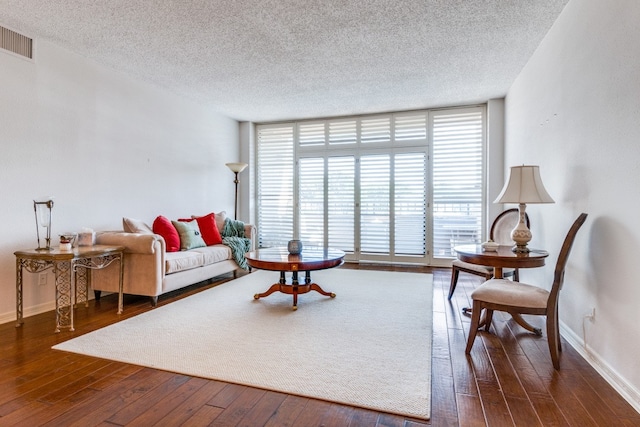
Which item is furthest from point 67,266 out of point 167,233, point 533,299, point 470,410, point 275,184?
point 533,299

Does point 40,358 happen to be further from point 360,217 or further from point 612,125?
point 360,217

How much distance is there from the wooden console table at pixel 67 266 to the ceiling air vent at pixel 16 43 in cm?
177

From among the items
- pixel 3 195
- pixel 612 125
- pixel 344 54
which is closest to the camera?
pixel 612 125

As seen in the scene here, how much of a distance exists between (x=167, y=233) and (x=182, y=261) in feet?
1.61

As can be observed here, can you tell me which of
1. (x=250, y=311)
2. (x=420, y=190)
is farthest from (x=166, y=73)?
(x=420, y=190)

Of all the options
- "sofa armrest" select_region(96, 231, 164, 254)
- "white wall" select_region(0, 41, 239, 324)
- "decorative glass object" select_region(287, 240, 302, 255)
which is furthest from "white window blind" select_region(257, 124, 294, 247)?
"sofa armrest" select_region(96, 231, 164, 254)

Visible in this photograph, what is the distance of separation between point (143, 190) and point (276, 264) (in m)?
2.33

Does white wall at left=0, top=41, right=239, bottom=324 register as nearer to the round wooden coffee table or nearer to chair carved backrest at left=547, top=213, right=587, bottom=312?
the round wooden coffee table

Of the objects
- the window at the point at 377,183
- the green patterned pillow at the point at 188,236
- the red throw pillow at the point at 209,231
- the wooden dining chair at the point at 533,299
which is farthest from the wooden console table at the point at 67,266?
the window at the point at 377,183

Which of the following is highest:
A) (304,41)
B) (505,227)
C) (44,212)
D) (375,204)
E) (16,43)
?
(304,41)

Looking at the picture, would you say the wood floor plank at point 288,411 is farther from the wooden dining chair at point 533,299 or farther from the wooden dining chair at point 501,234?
the wooden dining chair at point 501,234

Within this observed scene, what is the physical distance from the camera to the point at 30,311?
10.3ft

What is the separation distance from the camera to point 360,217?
5.96 m

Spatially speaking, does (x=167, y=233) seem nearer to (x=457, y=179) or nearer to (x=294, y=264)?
(x=294, y=264)
